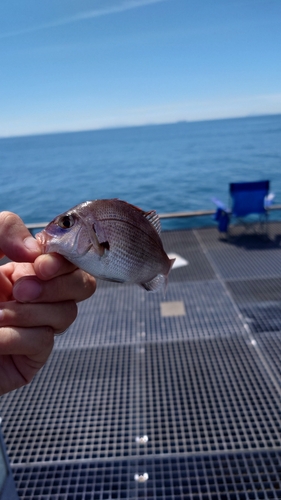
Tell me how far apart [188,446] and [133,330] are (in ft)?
5.58

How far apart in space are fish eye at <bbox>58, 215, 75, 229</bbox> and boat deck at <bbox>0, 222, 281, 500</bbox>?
6.75 ft

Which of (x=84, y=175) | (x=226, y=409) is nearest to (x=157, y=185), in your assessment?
(x=84, y=175)

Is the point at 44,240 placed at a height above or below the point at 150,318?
above

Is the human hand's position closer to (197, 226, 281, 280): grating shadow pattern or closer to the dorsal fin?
the dorsal fin

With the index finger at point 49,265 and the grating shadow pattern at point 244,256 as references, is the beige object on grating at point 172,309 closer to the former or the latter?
the grating shadow pattern at point 244,256

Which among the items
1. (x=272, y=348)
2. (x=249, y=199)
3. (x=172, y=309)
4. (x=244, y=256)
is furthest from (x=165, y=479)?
(x=249, y=199)

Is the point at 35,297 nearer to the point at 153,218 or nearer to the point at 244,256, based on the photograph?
the point at 153,218

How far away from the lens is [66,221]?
1080 mm

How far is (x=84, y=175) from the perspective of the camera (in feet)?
111

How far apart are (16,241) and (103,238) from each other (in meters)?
0.34

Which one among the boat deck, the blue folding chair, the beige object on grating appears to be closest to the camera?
the boat deck

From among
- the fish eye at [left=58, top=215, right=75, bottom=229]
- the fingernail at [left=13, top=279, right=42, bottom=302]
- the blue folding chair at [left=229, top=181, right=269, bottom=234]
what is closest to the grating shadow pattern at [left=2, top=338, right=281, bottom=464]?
the fingernail at [left=13, top=279, right=42, bottom=302]

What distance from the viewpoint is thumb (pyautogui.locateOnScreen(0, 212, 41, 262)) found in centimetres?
124

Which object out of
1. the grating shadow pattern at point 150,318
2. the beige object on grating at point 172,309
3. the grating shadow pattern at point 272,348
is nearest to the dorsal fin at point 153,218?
the grating shadow pattern at point 272,348
